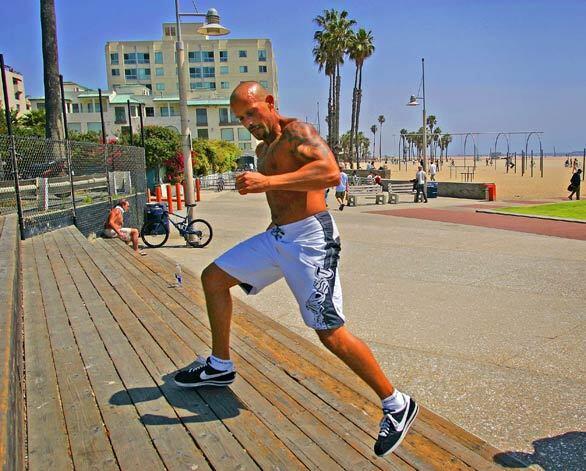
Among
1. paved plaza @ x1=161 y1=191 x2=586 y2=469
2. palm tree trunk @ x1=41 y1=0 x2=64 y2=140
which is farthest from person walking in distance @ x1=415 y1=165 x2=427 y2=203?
palm tree trunk @ x1=41 y1=0 x2=64 y2=140

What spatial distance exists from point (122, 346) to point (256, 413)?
1.32 metres

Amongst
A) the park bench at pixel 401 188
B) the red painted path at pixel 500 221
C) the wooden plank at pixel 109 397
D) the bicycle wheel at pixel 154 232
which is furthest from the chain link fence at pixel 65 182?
the park bench at pixel 401 188

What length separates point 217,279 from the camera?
2.84m

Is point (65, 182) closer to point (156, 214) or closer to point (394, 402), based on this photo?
point (156, 214)

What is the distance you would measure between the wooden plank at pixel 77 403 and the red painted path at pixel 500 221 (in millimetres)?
12277

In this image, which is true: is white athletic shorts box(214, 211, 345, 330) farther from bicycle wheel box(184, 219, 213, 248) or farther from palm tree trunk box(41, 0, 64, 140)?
palm tree trunk box(41, 0, 64, 140)

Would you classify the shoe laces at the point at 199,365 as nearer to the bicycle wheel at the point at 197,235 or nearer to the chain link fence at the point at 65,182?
the chain link fence at the point at 65,182

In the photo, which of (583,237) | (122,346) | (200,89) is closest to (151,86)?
(200,89)

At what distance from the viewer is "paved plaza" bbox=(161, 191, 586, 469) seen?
3512mm

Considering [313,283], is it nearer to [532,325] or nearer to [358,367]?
[358,367]

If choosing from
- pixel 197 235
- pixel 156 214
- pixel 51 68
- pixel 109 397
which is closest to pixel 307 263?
pixel 109 397

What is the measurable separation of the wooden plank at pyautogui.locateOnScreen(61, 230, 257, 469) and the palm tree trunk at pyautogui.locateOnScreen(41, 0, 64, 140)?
44.1ft

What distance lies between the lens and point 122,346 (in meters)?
3.61

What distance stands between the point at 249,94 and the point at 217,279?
0.98 meters
